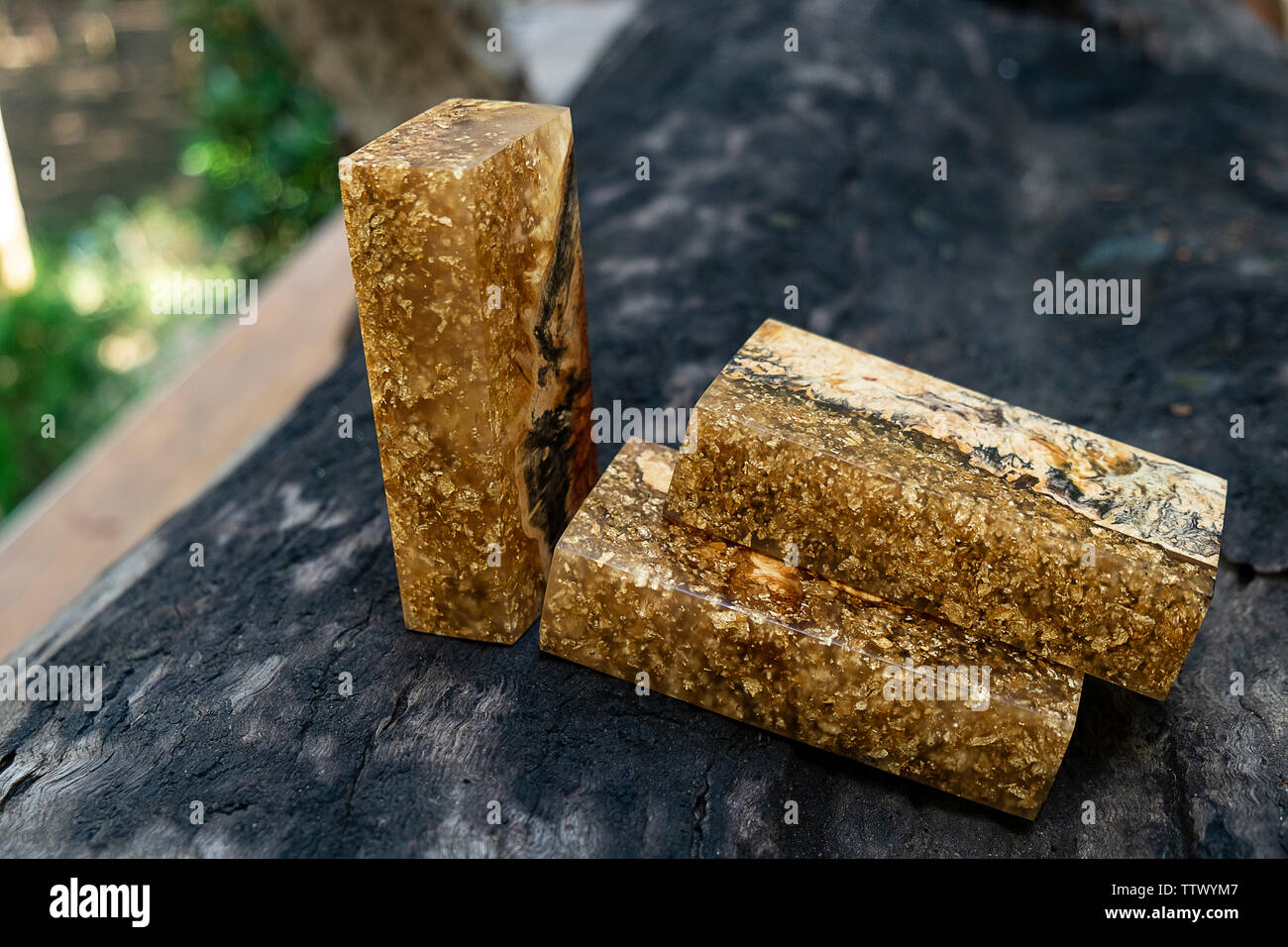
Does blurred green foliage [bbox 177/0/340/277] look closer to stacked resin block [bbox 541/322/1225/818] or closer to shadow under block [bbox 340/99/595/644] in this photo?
shadow under block [bbox 340/99/595/644]

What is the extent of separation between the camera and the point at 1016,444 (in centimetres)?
155

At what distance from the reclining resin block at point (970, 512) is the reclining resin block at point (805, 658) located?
47 millimetres

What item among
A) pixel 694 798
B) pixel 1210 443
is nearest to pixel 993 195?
pixel 1210 443

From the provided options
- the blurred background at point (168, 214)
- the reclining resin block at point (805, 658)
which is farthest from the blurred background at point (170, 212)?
the reclining resin block at point (805, 658)

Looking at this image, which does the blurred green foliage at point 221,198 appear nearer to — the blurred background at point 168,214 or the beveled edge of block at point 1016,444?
the blurred background at point 168,214

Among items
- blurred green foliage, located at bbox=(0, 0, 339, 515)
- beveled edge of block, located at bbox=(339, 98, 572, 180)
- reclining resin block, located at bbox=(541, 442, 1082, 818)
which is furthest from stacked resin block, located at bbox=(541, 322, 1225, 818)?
blurred green foliage, located at bbox=(0, 0, 339, 515)

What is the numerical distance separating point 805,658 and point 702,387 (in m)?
0.99

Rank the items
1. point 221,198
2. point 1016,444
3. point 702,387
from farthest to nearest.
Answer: point 221,198, point 702,387, point 1016,444

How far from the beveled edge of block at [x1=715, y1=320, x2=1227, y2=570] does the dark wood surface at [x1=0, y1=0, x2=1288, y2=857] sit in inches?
15.0

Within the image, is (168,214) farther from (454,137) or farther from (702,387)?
(454,137)

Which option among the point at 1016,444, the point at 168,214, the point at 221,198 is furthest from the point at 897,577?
the point at 168,214

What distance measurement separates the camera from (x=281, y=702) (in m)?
1.62

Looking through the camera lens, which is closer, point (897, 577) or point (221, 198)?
point (897, 577)

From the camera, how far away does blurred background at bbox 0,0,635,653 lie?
351cm
